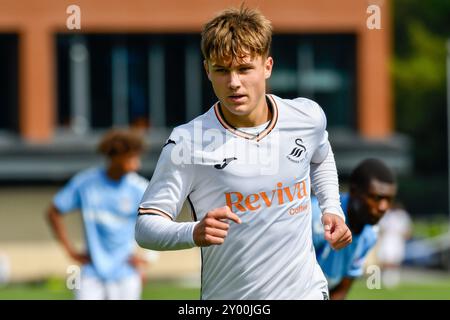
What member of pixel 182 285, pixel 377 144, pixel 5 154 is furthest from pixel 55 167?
pixel 377 144

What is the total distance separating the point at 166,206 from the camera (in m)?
5.61

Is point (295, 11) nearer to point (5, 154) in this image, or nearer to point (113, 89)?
point (113, 89)

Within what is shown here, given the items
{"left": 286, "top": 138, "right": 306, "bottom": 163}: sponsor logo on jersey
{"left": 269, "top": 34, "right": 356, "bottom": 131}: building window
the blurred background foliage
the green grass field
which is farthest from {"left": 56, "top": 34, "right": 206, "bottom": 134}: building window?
the blurred background foliage

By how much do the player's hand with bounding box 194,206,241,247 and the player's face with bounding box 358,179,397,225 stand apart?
8.76 ft

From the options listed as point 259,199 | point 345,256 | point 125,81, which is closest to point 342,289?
point 345,256

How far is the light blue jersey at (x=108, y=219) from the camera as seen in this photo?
436 inches

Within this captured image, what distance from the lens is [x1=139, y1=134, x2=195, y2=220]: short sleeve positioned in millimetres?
5605

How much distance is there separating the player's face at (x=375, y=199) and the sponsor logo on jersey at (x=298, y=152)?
199 cm

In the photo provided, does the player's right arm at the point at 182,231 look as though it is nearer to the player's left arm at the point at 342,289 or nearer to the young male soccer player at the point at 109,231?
the player's left arm at the point at 342,289

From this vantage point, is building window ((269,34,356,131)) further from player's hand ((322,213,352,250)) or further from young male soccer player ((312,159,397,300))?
player's hand ((322,213,352,250))

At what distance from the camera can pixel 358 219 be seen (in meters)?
7.91

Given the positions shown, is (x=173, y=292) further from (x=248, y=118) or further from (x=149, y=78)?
(x=248, y=118)

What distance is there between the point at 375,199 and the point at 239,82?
2473 millimetres
